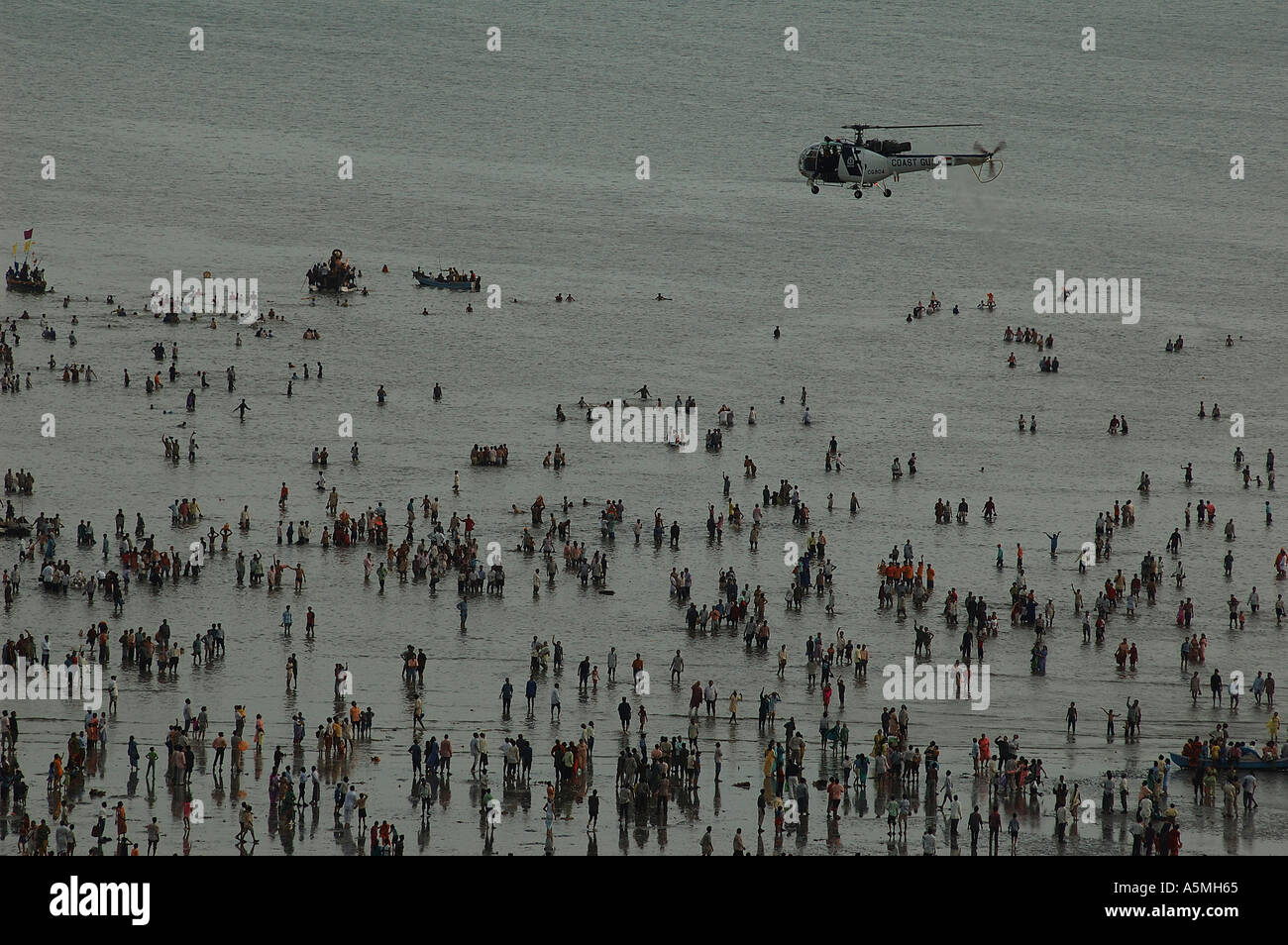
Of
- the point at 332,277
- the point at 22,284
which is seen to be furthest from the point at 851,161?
the point at 22,284

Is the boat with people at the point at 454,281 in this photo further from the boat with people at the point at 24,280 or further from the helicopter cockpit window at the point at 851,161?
the helicopter cockpit window at the point at 851,161

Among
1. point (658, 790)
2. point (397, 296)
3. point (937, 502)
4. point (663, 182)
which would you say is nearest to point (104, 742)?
point (658, 790)

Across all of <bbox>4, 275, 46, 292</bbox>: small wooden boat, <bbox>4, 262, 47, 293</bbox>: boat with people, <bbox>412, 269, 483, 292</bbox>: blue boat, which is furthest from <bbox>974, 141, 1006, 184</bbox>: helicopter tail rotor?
<bbox>4, 275, 46, 292</bbox>: small wooden boat

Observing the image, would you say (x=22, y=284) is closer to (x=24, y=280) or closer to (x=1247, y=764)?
(x=24, y=280)

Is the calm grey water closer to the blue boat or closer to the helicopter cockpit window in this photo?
the blue boat
